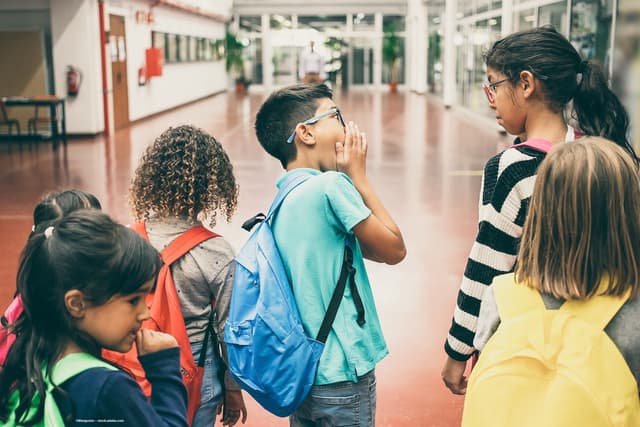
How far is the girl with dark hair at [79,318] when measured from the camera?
1.27 meters

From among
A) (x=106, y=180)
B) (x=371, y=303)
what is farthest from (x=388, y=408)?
(x=106, y=180)

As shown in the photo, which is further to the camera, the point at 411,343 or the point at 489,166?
the point at 411,343

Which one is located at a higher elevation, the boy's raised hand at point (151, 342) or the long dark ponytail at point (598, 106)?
the long dark ponytail at point (598, 106)

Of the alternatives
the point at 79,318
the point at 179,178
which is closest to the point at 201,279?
the point at 179,178

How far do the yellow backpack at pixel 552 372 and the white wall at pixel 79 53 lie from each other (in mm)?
13906

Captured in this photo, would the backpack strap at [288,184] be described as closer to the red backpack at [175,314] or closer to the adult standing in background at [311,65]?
the red backpack at [175,314]

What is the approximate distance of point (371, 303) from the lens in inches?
76.2

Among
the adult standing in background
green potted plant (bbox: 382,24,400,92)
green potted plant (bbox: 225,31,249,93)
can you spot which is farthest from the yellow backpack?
green potted plant (bbox: 382,24,400,92)

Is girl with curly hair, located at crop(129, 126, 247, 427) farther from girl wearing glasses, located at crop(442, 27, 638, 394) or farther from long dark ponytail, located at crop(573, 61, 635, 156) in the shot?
long dark ponytail, located at crop(573, 61, 635, 156)

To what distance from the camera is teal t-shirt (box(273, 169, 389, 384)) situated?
182cm

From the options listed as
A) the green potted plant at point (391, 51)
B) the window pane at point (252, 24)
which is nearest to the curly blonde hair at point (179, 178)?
the green potted plant at point (391, 51)

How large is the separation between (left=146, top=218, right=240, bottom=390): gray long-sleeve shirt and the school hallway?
1.32 metres

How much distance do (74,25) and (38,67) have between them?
107 centimetres

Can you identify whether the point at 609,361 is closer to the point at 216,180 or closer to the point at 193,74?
the point at 216,180
